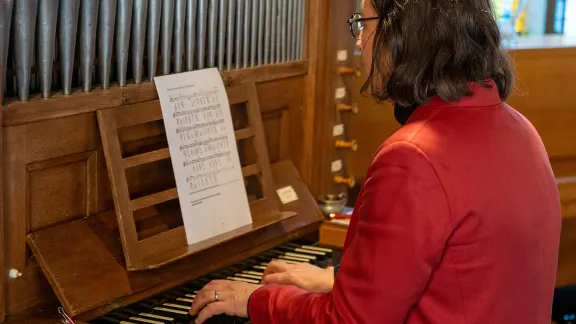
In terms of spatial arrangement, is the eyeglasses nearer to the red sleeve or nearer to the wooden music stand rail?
the red sleeve

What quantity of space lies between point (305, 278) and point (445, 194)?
0.66 m

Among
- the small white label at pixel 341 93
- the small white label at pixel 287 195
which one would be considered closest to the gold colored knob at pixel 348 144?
the small white label at pixel 341 93

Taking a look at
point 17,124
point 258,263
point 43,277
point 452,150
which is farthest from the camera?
point 258,263

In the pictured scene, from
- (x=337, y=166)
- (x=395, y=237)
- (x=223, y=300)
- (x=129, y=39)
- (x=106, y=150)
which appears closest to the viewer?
(x=395, y=237)

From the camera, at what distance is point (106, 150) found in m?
2.24

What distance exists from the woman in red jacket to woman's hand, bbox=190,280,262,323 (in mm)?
238

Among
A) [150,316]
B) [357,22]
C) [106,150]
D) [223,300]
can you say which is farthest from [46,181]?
[357,22]

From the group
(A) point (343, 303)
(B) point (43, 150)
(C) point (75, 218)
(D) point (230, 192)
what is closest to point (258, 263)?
(D) point (230, 192)

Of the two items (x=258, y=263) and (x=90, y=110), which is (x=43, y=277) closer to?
(x=90, y=110)

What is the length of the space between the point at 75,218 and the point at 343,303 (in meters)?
0.92

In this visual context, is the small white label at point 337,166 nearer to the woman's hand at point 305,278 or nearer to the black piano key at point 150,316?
the woman's hand at point 305,278

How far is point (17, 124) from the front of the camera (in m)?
2.07

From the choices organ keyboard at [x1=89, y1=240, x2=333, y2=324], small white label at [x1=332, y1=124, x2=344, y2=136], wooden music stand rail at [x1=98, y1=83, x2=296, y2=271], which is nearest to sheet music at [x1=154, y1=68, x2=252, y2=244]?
wooden music stand rail at [x1=98, y1=83, x2=296, y2=271]

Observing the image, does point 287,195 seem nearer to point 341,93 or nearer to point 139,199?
point 341,93
